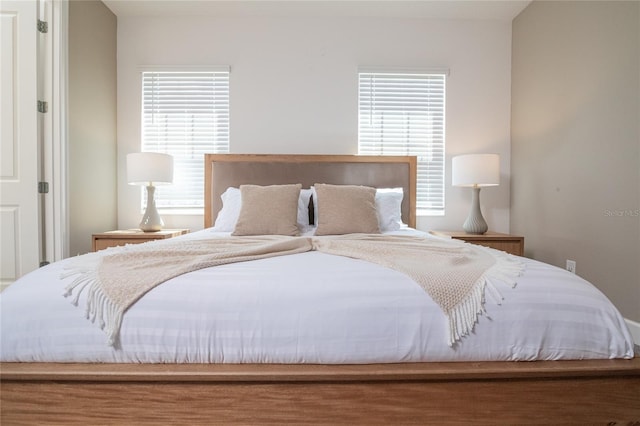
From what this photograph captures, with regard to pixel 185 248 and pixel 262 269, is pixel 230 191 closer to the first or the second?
pixel 185 248

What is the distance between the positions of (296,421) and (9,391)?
892 millimetres

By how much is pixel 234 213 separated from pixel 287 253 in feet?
4.08

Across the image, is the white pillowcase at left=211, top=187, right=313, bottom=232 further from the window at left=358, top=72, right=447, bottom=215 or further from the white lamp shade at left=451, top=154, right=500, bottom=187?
the white lamp shade at left=451, top=154, right=500, bottom=187

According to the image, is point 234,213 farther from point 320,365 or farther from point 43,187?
point 320,365

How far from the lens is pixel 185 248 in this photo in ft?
4.82

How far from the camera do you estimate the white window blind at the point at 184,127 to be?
328 centimetres

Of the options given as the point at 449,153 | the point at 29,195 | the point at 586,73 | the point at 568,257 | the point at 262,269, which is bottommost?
the point at 568,257

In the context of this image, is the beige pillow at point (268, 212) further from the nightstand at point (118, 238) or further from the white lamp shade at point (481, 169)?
the white lamp shade at point (481, 169)

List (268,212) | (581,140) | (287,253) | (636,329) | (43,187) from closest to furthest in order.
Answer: (287,253)
(636,329)
(268,212)
(581,140)
(43,187)

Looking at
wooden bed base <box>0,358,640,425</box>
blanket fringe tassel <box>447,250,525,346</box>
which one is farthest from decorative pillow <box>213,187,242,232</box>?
blanket fringe tassel <box>447,250,525,346</box>

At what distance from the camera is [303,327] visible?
1.03 meters

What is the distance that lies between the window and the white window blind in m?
1.44

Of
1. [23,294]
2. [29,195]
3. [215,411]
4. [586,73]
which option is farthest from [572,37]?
[29,195]

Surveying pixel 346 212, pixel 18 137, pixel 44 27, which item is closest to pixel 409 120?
pixel 346 212
